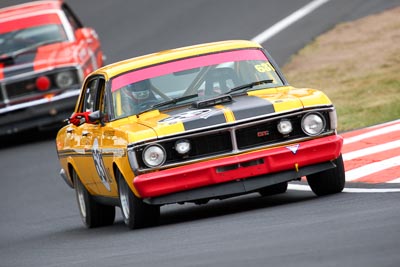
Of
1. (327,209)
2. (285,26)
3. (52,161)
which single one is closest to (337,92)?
(52,161)

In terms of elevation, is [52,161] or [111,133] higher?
[111,133]

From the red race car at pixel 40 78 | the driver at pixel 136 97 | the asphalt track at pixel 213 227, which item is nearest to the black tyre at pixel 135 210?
the asphalt track at pixel 213 227

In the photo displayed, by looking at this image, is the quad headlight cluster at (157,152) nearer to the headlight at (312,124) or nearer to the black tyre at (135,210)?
the black tyre at (135,210)

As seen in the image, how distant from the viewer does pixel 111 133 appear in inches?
439

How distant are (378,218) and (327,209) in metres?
1.16

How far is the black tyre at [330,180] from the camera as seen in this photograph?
11.0 metres

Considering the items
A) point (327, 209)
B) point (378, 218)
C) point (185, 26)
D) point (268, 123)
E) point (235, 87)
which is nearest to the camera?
point (378, 218)

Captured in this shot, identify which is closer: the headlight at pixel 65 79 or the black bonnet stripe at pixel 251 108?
the black bonnet stripe at pixel 251 108

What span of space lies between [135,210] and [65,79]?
935cm

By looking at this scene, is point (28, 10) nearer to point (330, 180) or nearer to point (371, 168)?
point (371, 168)

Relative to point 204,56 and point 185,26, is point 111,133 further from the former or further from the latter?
point 185,26

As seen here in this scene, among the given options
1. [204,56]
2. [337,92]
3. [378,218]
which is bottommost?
[337,92]

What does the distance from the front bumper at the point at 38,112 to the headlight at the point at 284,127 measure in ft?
31.3

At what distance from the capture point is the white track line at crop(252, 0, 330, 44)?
25.7 m
